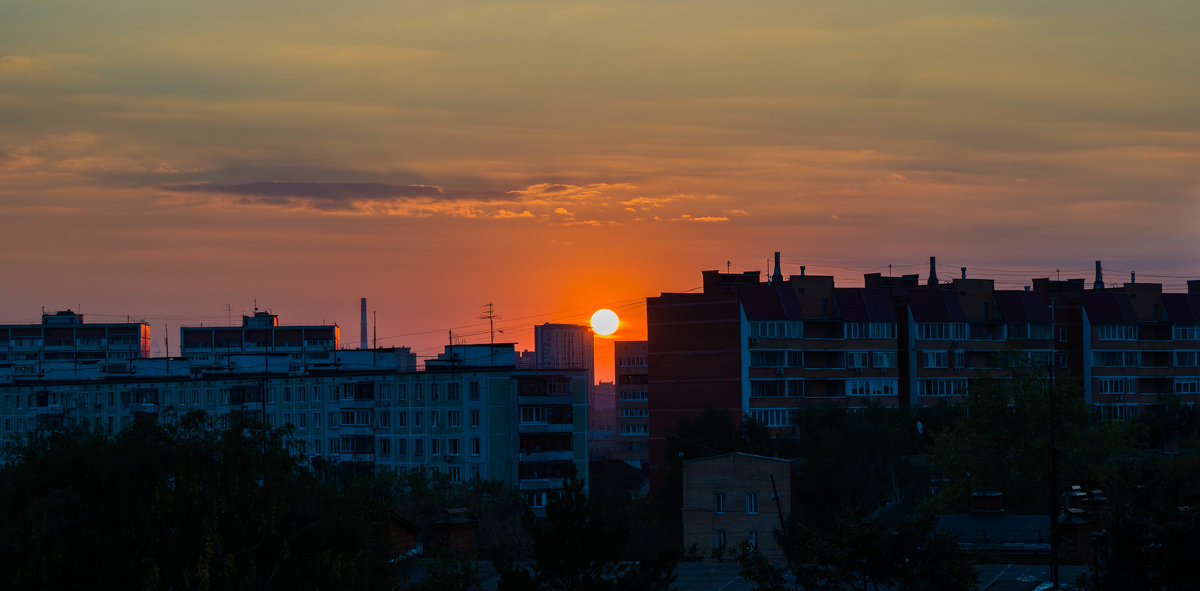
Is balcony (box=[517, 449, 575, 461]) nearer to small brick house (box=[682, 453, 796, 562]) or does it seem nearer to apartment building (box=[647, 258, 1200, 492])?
apartment building (box=[647, 258, 1200, 492])

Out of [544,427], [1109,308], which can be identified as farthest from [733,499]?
[1109,308]

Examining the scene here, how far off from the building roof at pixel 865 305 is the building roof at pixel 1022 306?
1466cm

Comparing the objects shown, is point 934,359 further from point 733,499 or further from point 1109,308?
point 733,499

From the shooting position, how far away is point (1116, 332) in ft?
473

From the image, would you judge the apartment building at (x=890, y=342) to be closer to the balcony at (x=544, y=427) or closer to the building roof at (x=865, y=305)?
the building roof at (x=865, y=305)

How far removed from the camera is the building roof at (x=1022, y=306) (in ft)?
459

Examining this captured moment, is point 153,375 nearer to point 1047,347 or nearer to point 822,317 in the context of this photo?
point 822,317

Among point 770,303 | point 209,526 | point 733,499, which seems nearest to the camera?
point 209,526

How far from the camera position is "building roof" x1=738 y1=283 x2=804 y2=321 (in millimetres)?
124062

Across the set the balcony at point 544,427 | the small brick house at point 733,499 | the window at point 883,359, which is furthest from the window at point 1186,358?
the small brick house at point 733,499

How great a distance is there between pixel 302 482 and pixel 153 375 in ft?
359

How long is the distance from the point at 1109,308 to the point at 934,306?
22.8m

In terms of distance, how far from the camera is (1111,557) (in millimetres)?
29281

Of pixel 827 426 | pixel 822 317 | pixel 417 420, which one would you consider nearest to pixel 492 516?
pixel 417 420
